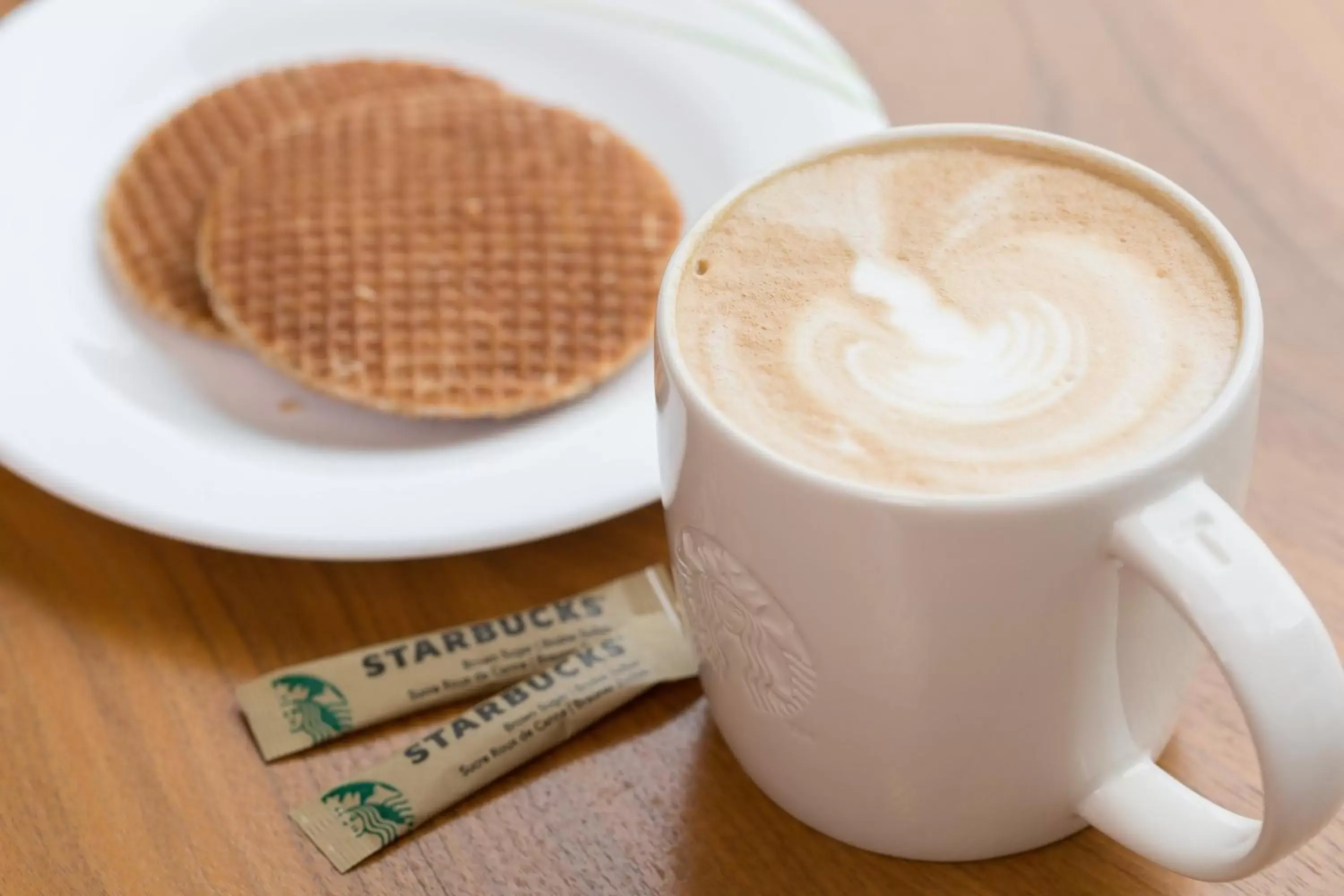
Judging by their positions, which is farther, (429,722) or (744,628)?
(429,722)

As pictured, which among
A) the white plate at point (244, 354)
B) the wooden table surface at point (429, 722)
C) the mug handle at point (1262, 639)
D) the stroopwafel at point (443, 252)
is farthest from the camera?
the stroopwafel at point (443, 252)

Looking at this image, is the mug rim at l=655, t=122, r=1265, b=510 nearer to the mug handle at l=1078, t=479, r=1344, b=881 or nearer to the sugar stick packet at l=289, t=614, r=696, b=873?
the mug handle at l=1078, t=479, r=1344, b=881

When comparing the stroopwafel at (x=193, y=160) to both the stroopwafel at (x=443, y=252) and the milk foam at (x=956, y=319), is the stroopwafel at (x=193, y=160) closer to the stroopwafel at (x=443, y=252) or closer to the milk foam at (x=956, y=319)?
the stroopwafel at (x=443, y=252)

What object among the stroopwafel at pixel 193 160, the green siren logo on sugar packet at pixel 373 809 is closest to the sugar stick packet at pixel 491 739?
the green siren logo on sugar packet at pixel 373 809

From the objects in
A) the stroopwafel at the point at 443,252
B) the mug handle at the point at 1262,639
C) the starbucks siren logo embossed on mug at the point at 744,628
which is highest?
the mug handle at the point at 1262,639

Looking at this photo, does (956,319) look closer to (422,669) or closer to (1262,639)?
(1262,639)

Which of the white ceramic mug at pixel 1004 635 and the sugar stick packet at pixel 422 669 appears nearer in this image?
the white ceramic mug at pixel 1004 635

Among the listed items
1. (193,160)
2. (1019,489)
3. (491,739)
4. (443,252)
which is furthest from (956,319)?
(193,160)
